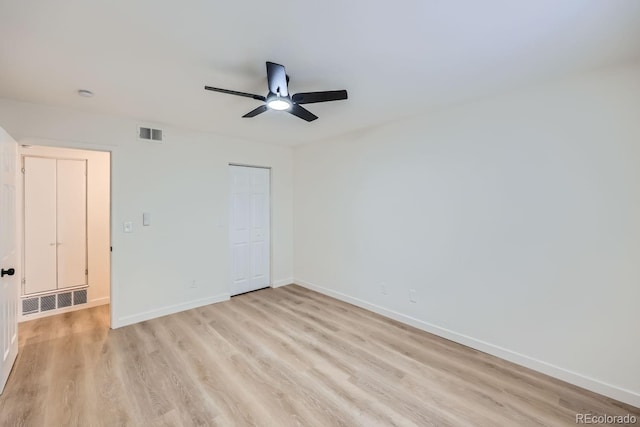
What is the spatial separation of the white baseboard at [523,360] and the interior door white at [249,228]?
1937 millimetres

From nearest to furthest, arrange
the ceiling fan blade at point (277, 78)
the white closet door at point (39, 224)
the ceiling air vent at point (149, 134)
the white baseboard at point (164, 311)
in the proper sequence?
the ceiling fan blade at point (277, 78)
the white baseboard at point (164, 311)
the ceiling air vent at point (149, 134)
the white closet door at point (39, 224)

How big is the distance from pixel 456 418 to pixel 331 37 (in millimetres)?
2661

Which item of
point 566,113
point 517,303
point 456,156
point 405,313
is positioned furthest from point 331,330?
point 566,113

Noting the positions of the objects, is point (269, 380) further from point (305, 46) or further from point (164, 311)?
point (305, 46)

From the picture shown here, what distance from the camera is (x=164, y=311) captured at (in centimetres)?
376

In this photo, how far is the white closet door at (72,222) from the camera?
389 centimetres

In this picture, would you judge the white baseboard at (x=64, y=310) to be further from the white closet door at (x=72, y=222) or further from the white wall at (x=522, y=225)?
the white wall at (x=522, y=225)

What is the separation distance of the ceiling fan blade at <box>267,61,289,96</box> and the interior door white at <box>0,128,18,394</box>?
2.16 metres

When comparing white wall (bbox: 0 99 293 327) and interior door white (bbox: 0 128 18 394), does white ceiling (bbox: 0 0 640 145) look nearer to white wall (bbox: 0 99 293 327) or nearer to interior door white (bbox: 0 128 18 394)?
white wall (bbox: 0 99 293 327)

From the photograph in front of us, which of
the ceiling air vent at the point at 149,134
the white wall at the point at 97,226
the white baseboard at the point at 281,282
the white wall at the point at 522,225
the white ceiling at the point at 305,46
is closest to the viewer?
the white ceiling at the point at 305,46

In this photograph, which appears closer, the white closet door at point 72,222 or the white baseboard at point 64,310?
the white baseboard at point 64,310

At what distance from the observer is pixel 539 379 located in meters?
2.40

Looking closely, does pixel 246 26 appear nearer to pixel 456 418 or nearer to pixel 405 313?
pixel 456 418

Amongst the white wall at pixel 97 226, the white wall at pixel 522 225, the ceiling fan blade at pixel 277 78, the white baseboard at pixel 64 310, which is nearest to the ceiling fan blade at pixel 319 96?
the ceiling fan blade at pixel 277 78
